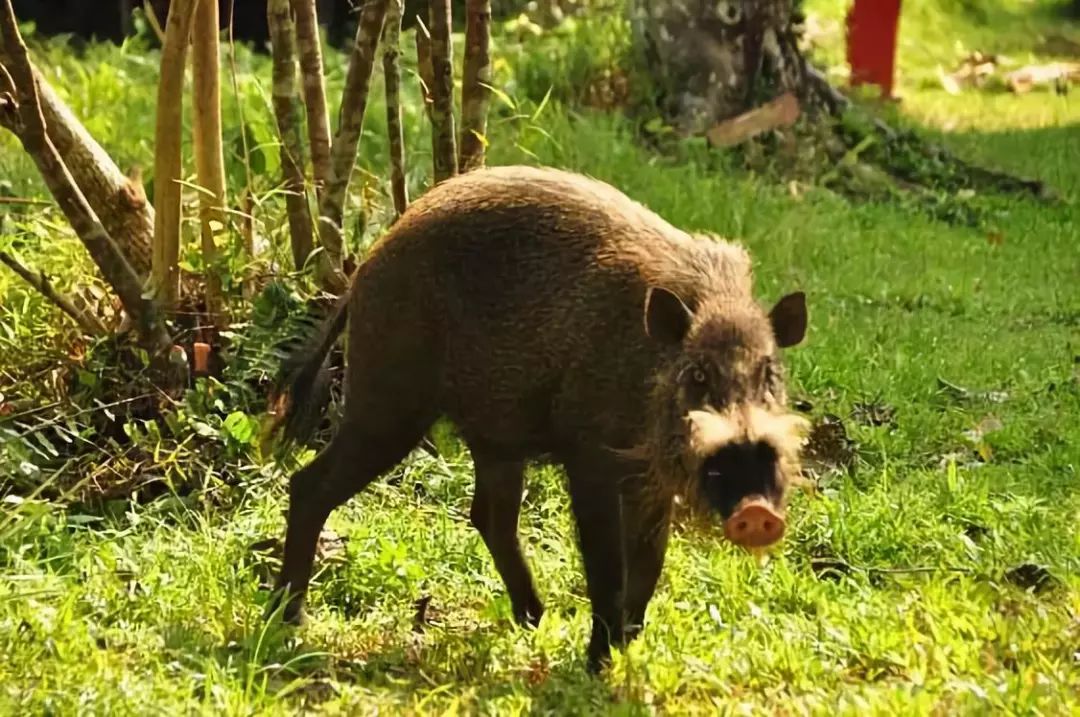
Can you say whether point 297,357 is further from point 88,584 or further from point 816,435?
point 816,435

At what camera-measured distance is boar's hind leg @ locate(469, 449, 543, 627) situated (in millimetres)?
4238

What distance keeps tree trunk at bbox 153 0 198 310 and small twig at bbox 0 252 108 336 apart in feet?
0.98

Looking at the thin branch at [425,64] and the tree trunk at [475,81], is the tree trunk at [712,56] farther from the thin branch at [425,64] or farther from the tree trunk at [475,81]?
the tree trunk at [475,81]

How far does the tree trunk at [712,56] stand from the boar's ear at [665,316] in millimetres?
6492

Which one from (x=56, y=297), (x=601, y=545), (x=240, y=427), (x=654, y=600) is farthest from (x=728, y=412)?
(x=56, y=297)

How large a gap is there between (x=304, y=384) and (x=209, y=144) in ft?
4.74

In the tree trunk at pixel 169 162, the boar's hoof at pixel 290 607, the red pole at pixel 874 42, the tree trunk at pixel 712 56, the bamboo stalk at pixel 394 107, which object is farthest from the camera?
the red pole at pixel 874 42

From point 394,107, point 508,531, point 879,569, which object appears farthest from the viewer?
point 394,107

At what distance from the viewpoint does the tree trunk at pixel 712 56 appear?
10.1 meters

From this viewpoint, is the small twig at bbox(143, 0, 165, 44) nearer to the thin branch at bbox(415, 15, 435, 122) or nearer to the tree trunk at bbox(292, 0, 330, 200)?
the tree trunk at bbox(292, 0, 330, 200)

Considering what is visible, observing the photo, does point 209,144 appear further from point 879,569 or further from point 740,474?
point 740,474

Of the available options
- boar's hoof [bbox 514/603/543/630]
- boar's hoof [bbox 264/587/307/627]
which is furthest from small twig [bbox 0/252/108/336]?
boar's hoof [bbox 514/603/543/630]

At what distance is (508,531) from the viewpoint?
168 inches

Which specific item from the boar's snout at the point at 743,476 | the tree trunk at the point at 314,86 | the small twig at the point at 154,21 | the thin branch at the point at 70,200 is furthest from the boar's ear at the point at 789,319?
the small twig at the point at 154,21
